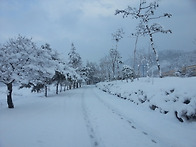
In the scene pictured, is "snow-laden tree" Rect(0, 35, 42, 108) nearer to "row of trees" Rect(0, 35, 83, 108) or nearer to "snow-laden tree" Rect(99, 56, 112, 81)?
"row of trees" Rect(0, 35, 83, 108)

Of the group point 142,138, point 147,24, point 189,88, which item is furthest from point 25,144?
point 147,24

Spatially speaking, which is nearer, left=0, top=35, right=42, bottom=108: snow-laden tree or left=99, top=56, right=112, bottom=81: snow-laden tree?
left=0, top=35, right=42, bottom=108: snow-laden tree

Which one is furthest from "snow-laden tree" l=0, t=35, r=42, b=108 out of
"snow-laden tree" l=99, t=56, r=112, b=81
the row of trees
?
"snow-laden tree" l=99, t=56, r=112, b=81

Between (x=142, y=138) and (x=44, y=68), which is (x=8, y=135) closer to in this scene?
(x=142, y=138)

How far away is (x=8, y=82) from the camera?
422 inches

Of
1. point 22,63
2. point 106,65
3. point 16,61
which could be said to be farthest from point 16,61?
point 106,65

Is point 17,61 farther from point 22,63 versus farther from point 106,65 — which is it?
point 106,65

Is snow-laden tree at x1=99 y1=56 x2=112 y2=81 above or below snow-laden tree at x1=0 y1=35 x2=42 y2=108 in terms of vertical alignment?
above

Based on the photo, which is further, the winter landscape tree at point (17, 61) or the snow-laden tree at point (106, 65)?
the snow-laden tree at point (106, 65)

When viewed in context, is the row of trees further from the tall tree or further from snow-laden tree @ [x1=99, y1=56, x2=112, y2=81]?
snow-laden tree @ [x1=99, y1=56, x2=112, y2=81]

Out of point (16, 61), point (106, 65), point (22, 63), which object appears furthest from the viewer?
point (106, 65)

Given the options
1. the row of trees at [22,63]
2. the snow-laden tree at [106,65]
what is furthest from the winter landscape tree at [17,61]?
the snow-laden tree at [106,65]

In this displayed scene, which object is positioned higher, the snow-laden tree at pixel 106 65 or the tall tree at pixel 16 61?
the snow-laden tree at pixel 106 65

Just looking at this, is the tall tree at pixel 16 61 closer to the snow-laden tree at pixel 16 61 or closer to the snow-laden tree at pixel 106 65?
the snow-laden tree at pixel 16 61
